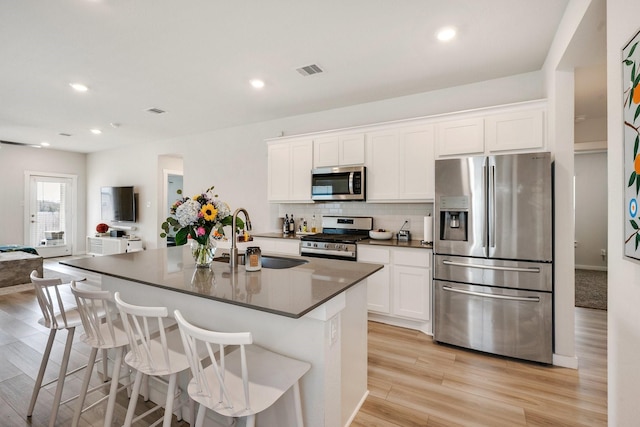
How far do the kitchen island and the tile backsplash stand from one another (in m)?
1.88

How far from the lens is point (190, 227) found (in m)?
2.06

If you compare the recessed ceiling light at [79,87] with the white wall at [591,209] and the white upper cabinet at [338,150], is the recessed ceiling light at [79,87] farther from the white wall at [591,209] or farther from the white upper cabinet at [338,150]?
the white wall at [591,209]

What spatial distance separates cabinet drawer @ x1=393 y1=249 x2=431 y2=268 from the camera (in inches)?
124

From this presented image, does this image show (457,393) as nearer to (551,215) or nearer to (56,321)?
(551,215)

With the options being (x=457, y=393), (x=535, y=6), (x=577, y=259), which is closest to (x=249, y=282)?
(x=457, y=393)

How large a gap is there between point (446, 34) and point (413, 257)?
81.0 inches

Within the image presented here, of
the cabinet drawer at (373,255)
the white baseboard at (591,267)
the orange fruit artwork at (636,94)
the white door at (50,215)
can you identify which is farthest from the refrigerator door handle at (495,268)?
the white door at (50,215)

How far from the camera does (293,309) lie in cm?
127

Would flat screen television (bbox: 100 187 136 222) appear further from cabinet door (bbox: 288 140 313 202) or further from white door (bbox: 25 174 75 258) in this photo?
cabinet door (bbox: 288 140 313 202)

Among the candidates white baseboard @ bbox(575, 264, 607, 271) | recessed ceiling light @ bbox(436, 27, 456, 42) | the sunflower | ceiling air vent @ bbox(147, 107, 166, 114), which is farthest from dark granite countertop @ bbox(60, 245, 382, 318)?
white baseboard @ bbox(575, 264, 607, 271)

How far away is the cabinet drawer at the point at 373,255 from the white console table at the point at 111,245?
5.57m

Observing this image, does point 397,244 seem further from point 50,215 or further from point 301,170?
point 50,215

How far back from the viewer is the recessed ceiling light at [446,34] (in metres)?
2.46

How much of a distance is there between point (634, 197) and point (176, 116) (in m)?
5.25
